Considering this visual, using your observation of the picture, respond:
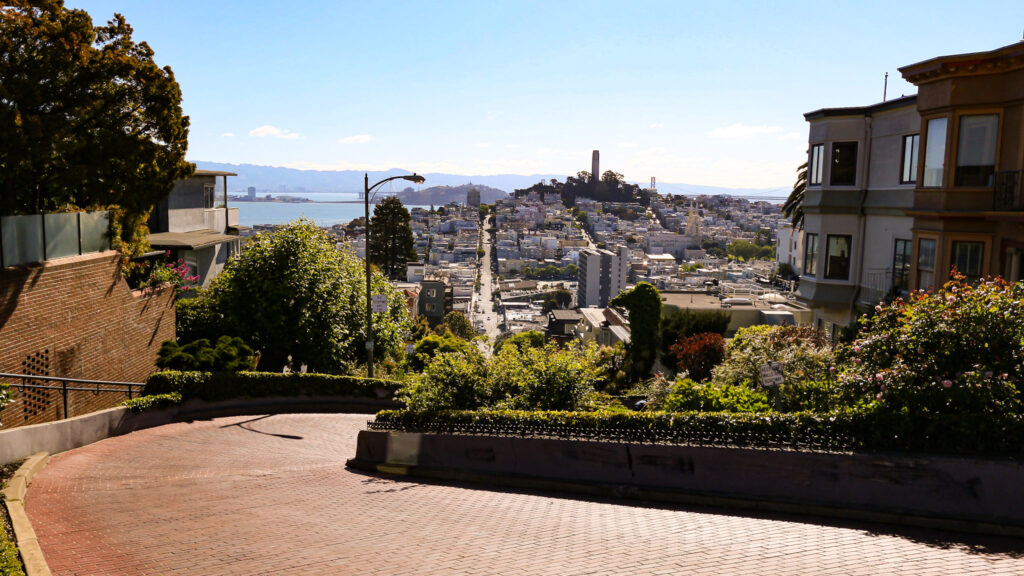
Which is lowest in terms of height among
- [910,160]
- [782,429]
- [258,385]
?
[258,385]

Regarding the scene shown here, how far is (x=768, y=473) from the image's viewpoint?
33.2ft

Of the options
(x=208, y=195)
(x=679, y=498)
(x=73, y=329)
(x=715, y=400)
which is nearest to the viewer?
(x=679, y=498)

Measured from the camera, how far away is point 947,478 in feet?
30.0

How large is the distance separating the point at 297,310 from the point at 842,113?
18.4m

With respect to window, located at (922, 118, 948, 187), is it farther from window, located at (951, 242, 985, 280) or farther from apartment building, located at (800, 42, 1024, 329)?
window, located at (951, 242, 985, 280)

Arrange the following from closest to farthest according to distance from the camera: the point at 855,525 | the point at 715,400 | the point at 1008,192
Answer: the point at 855,525
the point at 715,400
the point at 1008,192

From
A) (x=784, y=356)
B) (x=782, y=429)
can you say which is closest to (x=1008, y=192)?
(x=784, y=356)

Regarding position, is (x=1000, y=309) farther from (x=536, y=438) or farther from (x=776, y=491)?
(x=536, y=438)

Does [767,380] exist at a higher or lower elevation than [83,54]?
lower

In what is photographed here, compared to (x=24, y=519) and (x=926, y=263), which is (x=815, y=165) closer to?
(x=926, y=263)

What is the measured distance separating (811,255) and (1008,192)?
26.9 feet

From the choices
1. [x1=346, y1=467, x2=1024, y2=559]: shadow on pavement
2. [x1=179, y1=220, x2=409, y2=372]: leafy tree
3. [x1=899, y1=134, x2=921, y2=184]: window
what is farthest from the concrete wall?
[x1=179, y1=220, x2=409, y2=372]: leafy tree

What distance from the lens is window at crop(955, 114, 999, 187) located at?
16.0 m

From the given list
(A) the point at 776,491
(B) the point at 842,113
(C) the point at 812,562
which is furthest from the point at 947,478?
(B) the point at 842,113
